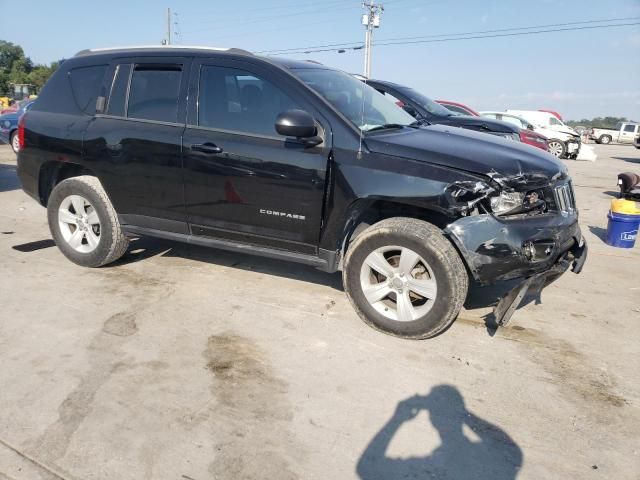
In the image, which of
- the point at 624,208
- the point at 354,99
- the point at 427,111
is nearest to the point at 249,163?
the point at 354,99

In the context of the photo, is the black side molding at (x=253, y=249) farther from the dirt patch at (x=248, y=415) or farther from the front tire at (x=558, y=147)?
the front tire at (x=558, y=147)

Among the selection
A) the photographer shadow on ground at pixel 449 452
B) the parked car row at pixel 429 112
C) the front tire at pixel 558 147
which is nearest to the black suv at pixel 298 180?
the photographer shadow on ground at pixel 449 452

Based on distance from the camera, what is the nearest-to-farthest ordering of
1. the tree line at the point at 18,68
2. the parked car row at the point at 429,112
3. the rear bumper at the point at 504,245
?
the rear bumper at the point at 504,245, the parked car row at the point at 429,112, the tree line at the point at 18,68

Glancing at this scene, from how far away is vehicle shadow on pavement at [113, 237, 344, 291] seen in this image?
4.66m

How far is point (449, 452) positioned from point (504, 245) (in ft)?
4.44

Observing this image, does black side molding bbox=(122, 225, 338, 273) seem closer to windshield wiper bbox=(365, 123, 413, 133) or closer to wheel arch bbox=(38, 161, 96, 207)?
wheel arch bbox=(38, 161, 96, 207)

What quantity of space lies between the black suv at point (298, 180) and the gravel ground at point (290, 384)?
0.42 m

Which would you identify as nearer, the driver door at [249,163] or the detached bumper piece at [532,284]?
the detached bumper piece at [532,284]

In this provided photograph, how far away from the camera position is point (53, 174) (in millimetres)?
4848

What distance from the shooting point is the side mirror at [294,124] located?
3.36 metres

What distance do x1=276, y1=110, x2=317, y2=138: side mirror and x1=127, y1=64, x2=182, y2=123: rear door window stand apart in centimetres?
114

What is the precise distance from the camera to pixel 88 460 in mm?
2281

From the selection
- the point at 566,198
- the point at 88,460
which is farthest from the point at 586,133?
the point at 88,460

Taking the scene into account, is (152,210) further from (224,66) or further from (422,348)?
(422,348)
